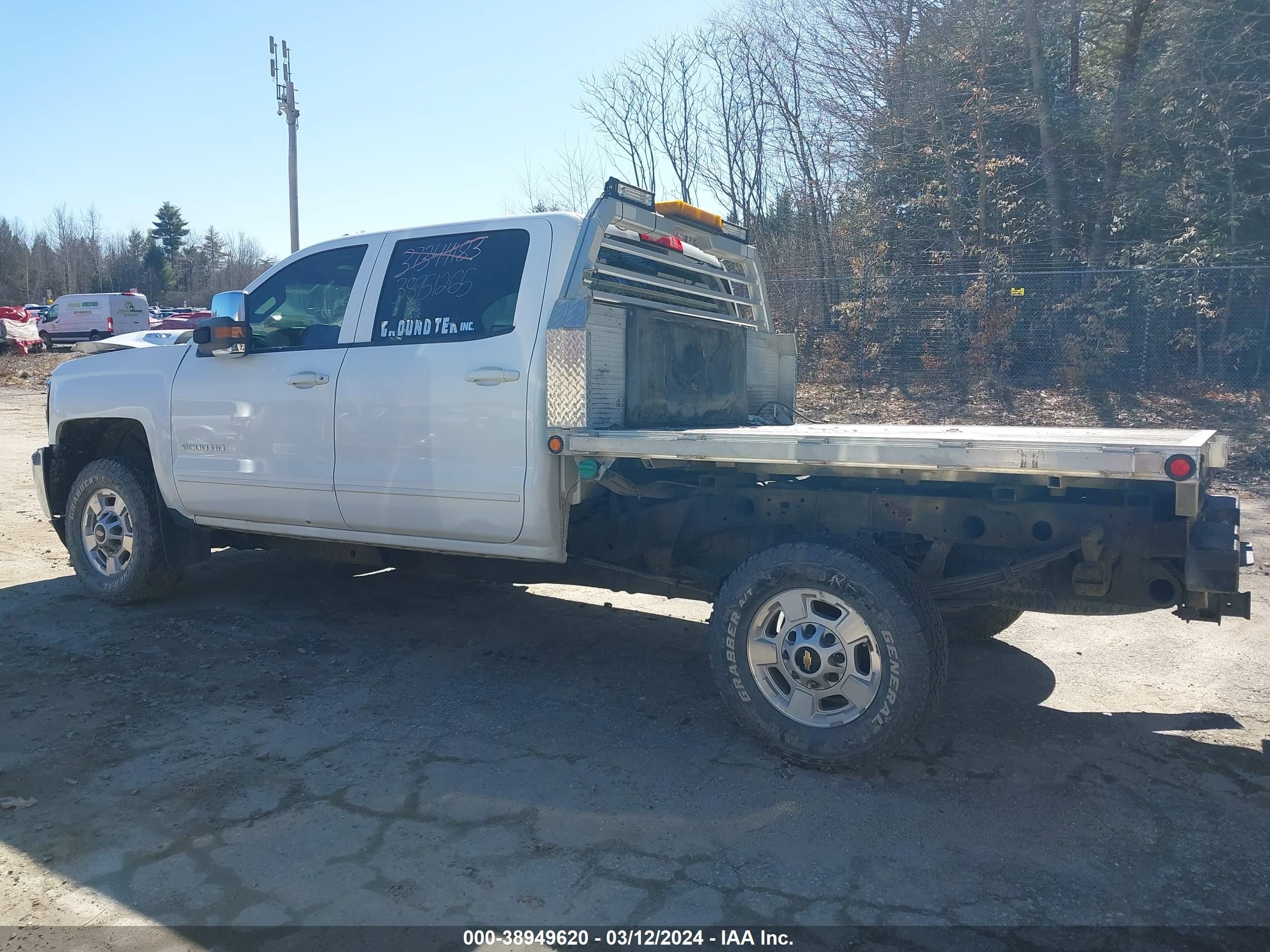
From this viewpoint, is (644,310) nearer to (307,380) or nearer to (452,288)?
(452,288)

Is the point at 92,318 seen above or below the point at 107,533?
above

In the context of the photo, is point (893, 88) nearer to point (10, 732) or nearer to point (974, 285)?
point (974, 285)

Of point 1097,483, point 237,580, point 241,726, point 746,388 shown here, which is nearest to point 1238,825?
point 1097,483

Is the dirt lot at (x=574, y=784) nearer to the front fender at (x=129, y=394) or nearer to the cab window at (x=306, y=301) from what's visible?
the front fender at (x=129, y=394)

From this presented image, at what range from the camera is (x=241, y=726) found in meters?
4.25

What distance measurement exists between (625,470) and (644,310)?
3.02 ft

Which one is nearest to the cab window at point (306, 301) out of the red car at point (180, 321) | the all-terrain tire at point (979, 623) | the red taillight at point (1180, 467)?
the all-terrain tire at point (979, 623)

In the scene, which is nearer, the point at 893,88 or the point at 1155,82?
the point at 1155,82

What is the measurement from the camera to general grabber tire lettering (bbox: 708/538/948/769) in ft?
11.8

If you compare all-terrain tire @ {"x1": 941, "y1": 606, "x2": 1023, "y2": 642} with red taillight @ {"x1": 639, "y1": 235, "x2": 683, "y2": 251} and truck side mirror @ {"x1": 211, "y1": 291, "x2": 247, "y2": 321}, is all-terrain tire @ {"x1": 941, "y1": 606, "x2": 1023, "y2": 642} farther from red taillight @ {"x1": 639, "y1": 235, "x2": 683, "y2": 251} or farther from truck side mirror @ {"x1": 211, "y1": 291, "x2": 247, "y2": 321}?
truck side mirror @ {"x1": 211, "y1": 291, "x2": 247, "y2": 321}

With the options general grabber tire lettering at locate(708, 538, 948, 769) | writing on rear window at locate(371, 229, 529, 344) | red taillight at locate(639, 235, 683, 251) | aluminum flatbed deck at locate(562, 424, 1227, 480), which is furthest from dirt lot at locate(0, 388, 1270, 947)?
→ red taillight at locate(639, 235, 683, 251)

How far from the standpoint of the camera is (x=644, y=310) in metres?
4.89

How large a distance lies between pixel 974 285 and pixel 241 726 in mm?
14241

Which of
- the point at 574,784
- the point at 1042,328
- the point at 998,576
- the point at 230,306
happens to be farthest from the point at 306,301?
the point at 1042,328
